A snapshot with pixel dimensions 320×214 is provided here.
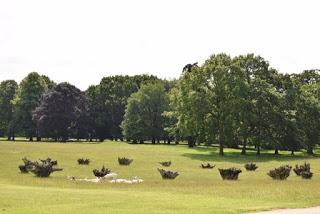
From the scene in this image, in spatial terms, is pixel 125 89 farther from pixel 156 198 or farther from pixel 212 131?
pixel 156 198

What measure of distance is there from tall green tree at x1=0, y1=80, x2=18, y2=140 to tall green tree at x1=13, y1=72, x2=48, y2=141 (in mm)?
2702

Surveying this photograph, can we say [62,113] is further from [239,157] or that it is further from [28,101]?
[239,157]

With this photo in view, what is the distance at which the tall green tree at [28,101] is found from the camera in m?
117

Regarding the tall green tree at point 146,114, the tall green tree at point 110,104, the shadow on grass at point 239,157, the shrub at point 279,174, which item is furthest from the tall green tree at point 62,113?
the shrub at point 279,174

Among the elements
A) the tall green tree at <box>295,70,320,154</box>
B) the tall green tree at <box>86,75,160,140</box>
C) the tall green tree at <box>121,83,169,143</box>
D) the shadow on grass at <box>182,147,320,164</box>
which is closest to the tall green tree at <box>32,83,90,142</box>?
the tall green tree at <box>86,75,160,140</box>

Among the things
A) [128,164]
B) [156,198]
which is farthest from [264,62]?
[156,198]

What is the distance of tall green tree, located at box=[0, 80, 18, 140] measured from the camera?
123 metres

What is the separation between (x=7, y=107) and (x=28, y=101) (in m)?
10.3

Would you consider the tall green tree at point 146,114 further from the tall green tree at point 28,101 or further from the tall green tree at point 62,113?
the tall green tree at point 28,101

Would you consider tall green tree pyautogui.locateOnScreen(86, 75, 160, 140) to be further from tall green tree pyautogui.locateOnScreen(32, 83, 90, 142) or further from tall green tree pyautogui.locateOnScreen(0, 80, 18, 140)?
tall green tree pyautogui.locateOnScreen(0, 80, 18, 140)

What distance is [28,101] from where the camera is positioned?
391 feet

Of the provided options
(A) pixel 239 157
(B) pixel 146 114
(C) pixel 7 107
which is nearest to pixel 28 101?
(C) pixel 7 107

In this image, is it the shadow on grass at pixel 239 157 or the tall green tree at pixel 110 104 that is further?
the tall green tree at pixel 110 104

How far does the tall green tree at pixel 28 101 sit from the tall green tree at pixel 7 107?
2.70m
